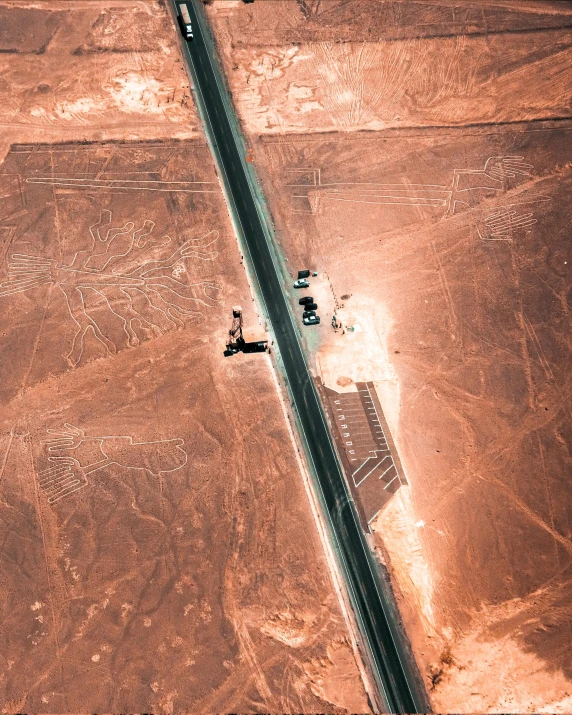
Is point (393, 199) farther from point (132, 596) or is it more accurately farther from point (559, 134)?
point (132, 596)

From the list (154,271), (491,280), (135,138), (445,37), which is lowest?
(491,280)

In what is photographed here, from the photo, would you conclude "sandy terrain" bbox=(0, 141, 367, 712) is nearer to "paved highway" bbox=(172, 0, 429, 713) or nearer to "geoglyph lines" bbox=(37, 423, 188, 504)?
"geoglyph lines" bbox=(37, 423, 188, 504)

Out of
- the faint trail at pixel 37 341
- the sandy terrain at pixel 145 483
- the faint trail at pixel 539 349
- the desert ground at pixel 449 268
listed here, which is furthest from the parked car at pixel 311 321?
the faint trail at pixel 37 341

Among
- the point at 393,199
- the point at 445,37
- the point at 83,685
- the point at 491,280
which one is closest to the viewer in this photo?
the point at 83,685

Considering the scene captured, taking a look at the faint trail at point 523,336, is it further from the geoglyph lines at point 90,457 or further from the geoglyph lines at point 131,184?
the geoglyph lines at point 131,184

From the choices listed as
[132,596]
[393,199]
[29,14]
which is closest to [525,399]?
[393,199]
